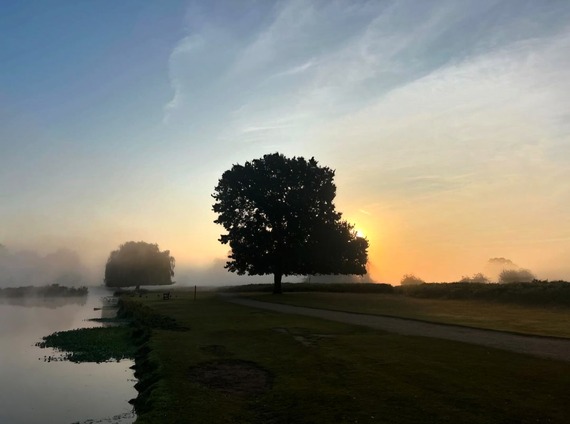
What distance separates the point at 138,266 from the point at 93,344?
137m

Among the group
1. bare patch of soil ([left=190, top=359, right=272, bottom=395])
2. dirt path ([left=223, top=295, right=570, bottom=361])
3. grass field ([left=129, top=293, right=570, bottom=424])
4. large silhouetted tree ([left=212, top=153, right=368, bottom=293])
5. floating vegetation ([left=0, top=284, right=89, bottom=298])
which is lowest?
floating vegetation ([left=0, top=284, right=89, bottom=298])

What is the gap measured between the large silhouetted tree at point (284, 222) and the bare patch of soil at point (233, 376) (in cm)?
4603

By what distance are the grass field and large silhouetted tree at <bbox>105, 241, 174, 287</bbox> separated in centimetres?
14345

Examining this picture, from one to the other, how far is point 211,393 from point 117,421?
3380 mm

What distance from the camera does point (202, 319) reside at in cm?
3362

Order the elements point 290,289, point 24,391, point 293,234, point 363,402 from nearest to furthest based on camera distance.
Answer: point 363,402 < point 24,391 < point 293,234 < point 290,289

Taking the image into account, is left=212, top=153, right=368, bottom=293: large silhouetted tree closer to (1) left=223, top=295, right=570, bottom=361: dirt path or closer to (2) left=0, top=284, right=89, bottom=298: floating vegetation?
(1) left=223, top=295, right=570, bottom=361: dirt path

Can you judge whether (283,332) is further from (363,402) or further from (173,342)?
(363,402)

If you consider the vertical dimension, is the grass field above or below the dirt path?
below

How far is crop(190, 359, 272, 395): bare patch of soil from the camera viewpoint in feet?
47.1

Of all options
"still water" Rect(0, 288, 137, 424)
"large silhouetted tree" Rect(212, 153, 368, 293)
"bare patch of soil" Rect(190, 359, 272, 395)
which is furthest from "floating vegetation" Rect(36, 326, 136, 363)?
"large silhouetted tree" Rect(212, 153, 368, 293)

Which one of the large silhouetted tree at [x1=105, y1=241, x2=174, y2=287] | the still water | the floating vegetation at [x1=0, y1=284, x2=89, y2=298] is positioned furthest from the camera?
the large silhouetted tree at [x1=105, y1=241, x2=174, y2=287]

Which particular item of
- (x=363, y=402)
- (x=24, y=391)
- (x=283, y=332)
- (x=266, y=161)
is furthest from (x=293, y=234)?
(x=363, y=402)

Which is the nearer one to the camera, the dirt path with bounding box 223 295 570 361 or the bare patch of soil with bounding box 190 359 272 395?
the bare patch of soil with bounding box 190 359 272 395
